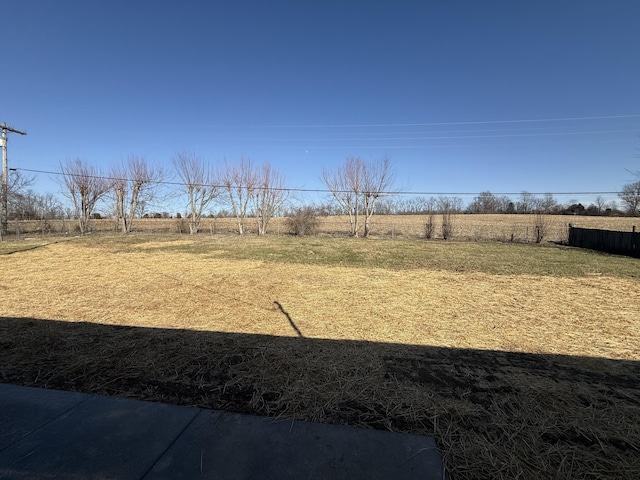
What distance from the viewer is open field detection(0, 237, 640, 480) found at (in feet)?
7.27

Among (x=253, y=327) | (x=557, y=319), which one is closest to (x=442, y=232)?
(x=557, y=319)

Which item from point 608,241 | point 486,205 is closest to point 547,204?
point 486,205

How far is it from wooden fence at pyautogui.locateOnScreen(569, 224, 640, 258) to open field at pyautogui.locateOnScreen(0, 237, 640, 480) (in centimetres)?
1065

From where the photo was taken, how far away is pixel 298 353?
3613 mm

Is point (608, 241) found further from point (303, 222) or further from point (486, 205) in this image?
point (486, 205)

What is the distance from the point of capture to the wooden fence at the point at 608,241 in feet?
51.9

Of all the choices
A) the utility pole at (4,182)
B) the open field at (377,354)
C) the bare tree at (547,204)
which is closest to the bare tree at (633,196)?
the bare tree at (547,204)

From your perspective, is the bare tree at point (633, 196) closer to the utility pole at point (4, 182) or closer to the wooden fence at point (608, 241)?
the wooden fence at point (608, 241)

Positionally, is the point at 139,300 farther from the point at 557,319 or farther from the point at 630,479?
the point at 557,319

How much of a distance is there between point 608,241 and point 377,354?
21.1m

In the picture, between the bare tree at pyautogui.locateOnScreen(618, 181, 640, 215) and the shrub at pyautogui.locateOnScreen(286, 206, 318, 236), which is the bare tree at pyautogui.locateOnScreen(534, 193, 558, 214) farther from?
the shrub at pyautogui.locateOnScreen(286, 206, 318, 236)

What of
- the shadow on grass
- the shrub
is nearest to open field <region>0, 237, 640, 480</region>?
the shadow on grass

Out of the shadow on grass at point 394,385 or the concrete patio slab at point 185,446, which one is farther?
the shadow on grass at point 394,385

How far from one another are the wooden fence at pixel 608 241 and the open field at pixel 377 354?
10646mm
